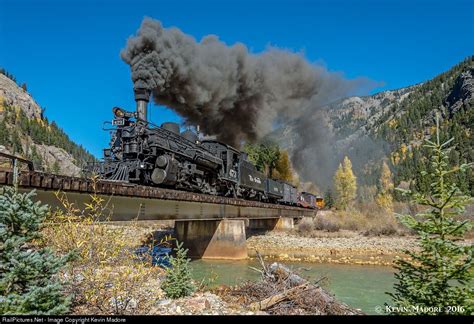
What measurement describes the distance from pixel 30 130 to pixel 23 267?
15146 centimetres

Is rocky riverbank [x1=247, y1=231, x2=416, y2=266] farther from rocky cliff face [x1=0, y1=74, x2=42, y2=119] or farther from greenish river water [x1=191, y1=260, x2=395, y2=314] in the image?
rocky cliff face [x1=0, y1=74, x2=42, y2=119]

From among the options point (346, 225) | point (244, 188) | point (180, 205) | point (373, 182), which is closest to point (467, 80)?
point (373, 182)

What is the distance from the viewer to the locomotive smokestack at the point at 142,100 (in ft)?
57.4

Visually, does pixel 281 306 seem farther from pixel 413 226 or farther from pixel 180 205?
pixel 180 205

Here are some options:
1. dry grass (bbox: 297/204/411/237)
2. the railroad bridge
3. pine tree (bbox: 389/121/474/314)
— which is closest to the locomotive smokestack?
the railroad bridge

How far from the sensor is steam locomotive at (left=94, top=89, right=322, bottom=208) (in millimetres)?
15773

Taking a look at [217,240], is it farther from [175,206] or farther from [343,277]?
[343,277]

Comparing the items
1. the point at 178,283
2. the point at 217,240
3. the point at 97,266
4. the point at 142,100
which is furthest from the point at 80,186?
the point at 217,240

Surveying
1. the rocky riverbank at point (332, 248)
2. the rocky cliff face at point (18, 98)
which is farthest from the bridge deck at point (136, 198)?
the rocky cliff face at point (18, 98)

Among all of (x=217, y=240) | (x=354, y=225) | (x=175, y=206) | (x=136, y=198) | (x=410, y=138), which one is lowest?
(x=217, y=240)

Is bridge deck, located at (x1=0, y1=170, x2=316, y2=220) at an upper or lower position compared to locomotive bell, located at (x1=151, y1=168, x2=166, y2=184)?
lower

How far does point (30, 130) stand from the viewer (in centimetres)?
13538

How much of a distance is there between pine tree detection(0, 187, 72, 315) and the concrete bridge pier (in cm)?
1820
